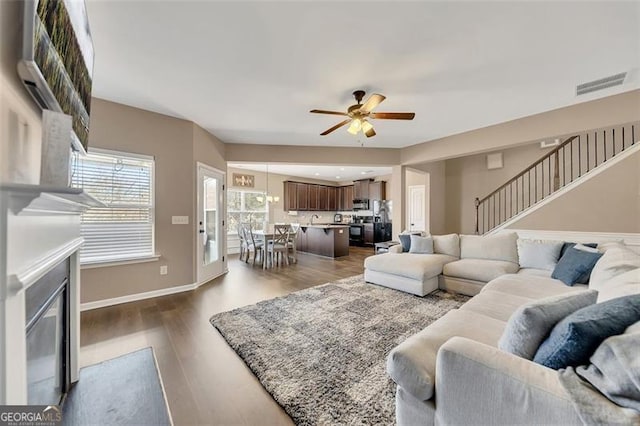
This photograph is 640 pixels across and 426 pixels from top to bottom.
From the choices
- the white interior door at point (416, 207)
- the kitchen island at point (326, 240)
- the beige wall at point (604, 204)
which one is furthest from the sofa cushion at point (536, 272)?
the kitchen island at point (326, 240)

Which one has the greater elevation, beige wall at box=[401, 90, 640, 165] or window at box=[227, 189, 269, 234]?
beige wall at box=[401, 90, 640, 165]

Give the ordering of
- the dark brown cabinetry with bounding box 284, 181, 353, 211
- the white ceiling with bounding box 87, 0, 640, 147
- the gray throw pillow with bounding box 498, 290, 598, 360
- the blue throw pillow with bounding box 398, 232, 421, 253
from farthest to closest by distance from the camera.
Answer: the dark brown cabinetry with bounding box 284, 181, 353, 211 → the blue throw pillow with bounding box 398, 232, 421, 253 → the white ceiling with bounding box 87, 0, 640, 147 → the gray throw pillow with bounding box 498, 290, 598, 360

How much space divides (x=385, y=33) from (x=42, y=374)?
122 inches

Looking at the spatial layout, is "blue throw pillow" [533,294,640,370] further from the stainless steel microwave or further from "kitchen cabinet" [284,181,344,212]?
the stainless steel microwave

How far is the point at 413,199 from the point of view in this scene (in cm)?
712

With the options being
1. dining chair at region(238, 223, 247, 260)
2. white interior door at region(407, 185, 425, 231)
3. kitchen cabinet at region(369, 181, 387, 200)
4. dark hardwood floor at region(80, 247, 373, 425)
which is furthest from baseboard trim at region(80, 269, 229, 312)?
kitchen cabinet at region(369, 181, 387, 200)

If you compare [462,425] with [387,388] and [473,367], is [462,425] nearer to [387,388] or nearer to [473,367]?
[473,367]

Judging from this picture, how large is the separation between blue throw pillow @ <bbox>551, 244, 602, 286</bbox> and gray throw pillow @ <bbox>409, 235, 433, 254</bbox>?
5.23ft

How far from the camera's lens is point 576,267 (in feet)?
8.27

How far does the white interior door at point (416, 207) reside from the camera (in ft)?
22.5

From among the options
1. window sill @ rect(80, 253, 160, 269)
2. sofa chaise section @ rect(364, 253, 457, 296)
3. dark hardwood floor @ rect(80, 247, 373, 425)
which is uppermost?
window sill @ rect(80, 253, 160, 269)

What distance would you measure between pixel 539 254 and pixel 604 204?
5.01 ft

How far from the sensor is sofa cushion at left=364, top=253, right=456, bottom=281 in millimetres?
3438

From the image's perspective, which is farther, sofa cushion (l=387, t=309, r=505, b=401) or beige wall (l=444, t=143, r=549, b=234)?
beige wall (l=444, t=143, r=549, b=234)
